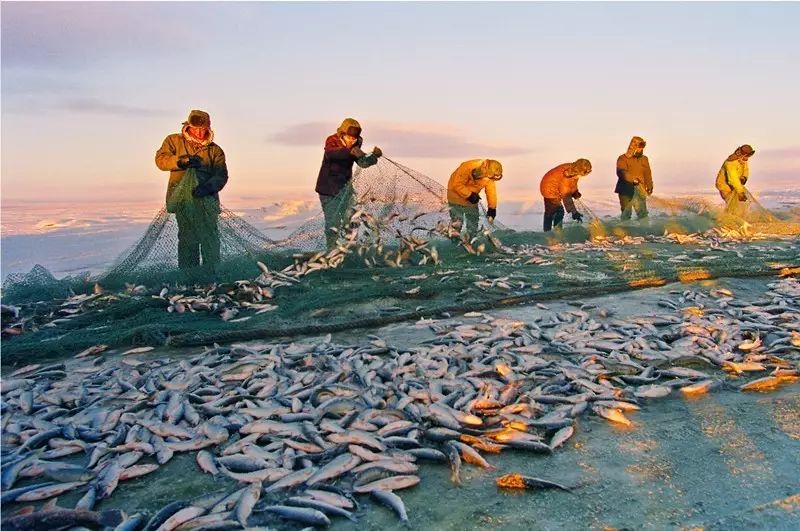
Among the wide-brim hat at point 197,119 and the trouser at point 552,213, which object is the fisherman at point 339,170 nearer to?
the wide-brim hat at point 197,119

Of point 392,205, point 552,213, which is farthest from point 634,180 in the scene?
point 392,205

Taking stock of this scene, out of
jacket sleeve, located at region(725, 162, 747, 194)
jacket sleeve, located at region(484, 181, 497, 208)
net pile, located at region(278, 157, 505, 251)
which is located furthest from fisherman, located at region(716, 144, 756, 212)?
net pile, located at region(278, 157, 505, 251)

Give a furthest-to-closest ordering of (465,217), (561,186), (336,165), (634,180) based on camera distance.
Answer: (634,180)
(561,186)
(465,217)
(336,165)

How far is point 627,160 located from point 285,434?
48.6ft

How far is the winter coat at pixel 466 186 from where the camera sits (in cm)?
1127

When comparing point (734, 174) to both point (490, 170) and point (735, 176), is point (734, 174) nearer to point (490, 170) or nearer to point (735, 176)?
point (735, 176)

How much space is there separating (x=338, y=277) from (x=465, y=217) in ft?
10.9

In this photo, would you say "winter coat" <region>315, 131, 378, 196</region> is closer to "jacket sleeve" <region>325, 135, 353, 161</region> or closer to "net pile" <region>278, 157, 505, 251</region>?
"jacket sleeve" <region>325, 135, 353, 161</region>

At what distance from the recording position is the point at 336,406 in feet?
13.4

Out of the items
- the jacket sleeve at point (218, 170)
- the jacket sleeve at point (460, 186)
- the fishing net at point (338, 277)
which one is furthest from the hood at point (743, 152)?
the jacket sleeve at point (218, 170)

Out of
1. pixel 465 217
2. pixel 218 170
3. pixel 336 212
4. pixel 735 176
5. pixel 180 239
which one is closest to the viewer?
pixel 180 239

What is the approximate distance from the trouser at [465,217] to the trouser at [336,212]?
205cm

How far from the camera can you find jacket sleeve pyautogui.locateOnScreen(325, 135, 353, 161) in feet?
34.0

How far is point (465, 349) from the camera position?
17.6ft
